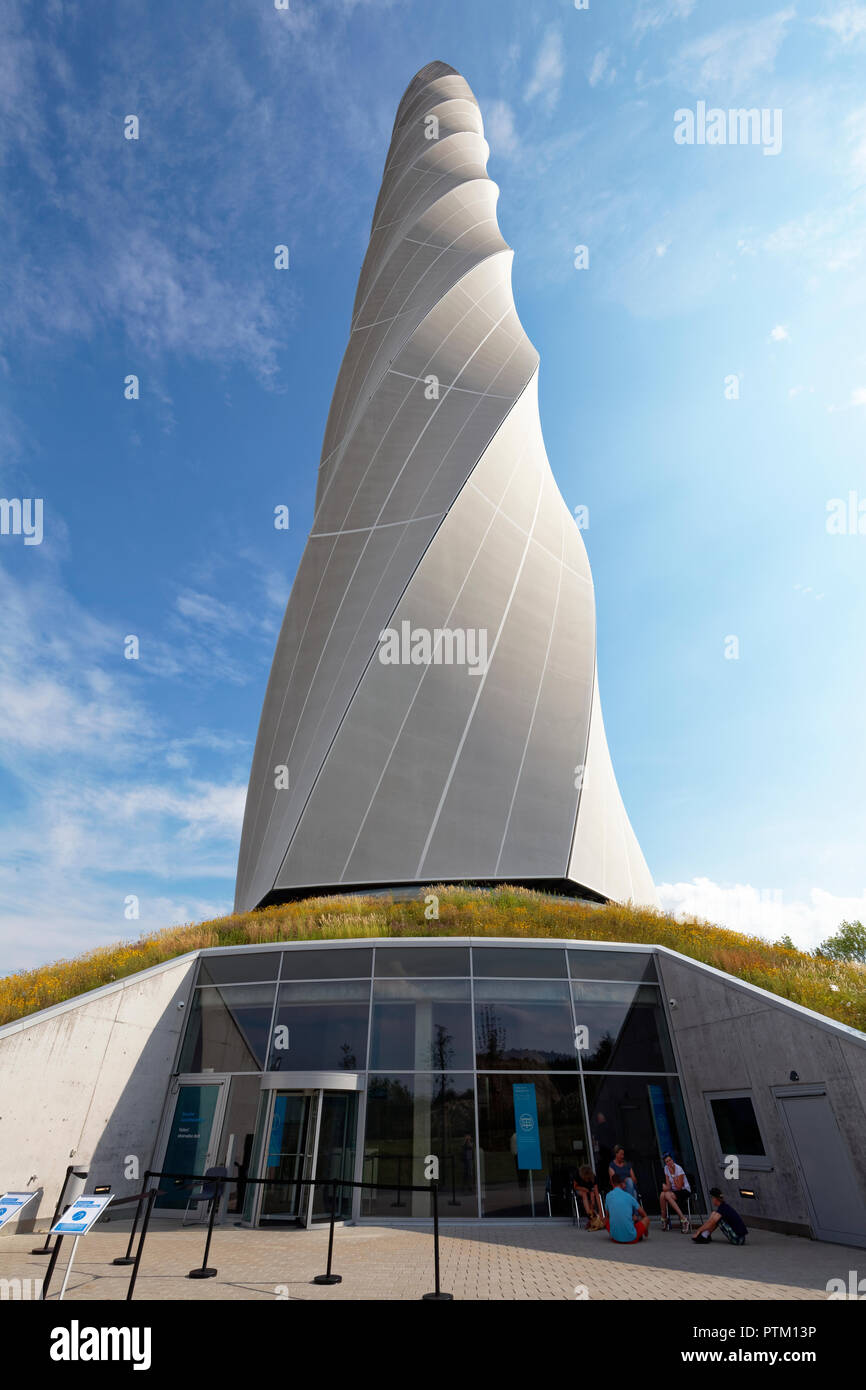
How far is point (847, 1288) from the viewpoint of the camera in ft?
24.3

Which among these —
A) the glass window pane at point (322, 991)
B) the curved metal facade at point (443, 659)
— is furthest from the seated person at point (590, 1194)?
the curved metal facade at point (443, 659)

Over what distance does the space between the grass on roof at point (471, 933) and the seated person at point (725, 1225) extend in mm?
3977

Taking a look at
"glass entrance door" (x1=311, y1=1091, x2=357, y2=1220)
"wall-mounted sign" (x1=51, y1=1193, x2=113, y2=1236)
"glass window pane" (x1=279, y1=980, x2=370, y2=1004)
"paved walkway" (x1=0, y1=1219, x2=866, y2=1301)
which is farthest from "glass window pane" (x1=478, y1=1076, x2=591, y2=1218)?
"wall-mounted sign" (x1=51, y1=1193, x2=113, y2=1236)

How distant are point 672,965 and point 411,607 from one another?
1491 centimetres

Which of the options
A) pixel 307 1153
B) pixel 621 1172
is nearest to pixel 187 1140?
pixel 307 1153

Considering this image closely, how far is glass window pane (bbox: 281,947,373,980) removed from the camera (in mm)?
14305

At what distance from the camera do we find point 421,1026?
13680mm

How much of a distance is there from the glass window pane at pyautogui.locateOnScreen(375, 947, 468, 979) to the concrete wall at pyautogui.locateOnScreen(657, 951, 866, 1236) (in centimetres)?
421

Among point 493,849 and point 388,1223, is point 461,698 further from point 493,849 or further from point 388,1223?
point 388,1223

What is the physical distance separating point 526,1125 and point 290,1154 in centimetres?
395

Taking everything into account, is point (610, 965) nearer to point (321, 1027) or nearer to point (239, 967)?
point (321, 1027)
